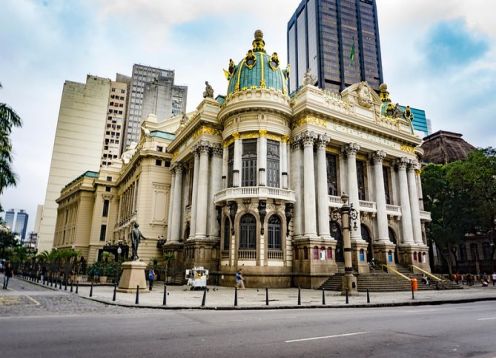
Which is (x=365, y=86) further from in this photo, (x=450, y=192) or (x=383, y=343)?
(x=383, y=343)

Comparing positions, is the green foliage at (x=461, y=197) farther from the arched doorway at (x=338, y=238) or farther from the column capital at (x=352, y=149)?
the arched doorway at (x=338, y=238)

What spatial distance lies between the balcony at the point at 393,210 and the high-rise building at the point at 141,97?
285 ft

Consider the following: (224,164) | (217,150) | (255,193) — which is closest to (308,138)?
(255,193)

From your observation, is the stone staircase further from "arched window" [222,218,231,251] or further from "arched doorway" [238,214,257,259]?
"arched window" [222,218,231,251]

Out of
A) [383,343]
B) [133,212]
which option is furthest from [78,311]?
[133,212]

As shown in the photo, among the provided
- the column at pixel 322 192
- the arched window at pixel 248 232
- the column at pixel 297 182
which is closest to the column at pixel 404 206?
the column at pixel 322 192

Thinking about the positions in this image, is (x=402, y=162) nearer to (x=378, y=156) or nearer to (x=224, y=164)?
(x=378, y=156)

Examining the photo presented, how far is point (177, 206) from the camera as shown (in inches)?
1587

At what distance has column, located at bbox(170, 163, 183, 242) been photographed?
39.3 m

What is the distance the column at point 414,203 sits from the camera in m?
37.0

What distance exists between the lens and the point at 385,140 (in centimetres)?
Answer: 3772

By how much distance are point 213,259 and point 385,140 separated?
21687mm

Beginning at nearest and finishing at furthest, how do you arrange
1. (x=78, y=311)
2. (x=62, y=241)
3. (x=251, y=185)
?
(x=78, y=311) < (x=251, y=185) < (x=62, y=241)

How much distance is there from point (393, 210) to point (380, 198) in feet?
9.49
